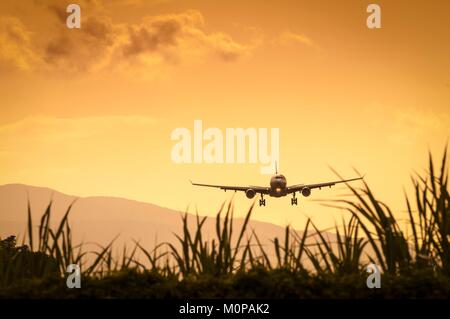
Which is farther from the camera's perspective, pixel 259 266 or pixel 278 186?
pixel 278 186

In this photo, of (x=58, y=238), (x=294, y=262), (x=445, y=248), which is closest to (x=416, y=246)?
(x=445, y=248)

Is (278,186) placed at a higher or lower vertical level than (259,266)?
higher

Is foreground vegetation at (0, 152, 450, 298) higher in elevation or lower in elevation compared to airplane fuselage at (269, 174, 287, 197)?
lower

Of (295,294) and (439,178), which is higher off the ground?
(439,178)

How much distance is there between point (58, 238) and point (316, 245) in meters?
4.98

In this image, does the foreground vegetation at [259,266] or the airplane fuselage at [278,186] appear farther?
the airplane fuselage at [278,186]

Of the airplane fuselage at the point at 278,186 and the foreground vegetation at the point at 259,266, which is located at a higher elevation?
the airplane fuselage at the point at 278,186

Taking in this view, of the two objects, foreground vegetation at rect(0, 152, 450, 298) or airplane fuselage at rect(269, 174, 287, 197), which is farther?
airplane fuselage at rect(269, 174, 287, 197)

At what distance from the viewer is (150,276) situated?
35.7 ft
